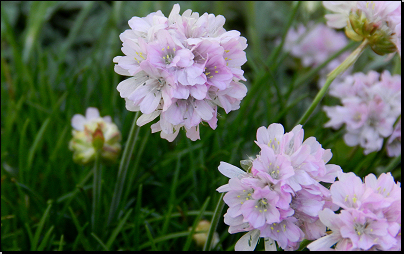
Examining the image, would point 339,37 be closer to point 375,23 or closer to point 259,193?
point 375,23

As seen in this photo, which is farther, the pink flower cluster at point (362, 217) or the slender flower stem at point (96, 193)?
the slender flower stem at point (96, 193)

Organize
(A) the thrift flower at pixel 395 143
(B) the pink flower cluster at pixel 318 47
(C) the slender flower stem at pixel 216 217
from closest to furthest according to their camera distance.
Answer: (C) the slender flower stem at pixel 216 217, (A) the thrift flower at pixel 395 143, (B) the pink flower cluster at pixel 318 47

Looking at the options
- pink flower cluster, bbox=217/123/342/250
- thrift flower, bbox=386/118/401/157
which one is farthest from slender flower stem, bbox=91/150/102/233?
thrift flower, bbox=386/118/401/157

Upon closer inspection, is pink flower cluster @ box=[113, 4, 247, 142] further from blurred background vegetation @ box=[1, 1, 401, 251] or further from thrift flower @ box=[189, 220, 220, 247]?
thrift flower @ box=[189, 220, 220, 247]

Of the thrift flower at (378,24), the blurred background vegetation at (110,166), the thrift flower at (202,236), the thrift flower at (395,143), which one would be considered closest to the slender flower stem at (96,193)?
the blurred background vegetation at (110,166)

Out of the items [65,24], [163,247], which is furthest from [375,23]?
[65,24]

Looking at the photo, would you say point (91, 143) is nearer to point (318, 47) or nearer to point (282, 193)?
point (282, 193)

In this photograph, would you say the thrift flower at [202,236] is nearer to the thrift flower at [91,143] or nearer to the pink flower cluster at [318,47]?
the thrift flower at [91,143]

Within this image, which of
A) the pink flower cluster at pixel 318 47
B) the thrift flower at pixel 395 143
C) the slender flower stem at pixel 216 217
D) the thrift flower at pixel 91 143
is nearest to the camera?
the slender flower stem at pixel 216 217
